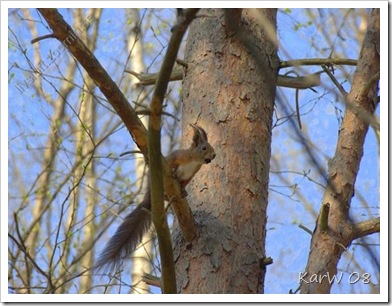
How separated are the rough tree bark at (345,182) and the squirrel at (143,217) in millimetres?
531

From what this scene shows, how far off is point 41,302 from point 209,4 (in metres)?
1.44

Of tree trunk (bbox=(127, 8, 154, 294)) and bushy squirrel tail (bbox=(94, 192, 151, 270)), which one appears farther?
tree trunk (bbox=(127, 8, 154, 294))

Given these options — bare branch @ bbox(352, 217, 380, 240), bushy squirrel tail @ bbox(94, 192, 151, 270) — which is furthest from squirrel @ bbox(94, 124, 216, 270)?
bare branch @ bbox(352, 217, 380, 240)

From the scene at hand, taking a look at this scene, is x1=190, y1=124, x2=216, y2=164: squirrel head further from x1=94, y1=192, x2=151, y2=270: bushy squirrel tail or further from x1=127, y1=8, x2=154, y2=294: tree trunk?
x1=127, y1=8, x2=154, y2=294: tree trunk

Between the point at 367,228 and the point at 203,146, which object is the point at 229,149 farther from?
the point at 367,228

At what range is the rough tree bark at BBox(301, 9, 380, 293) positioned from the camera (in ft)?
9.68

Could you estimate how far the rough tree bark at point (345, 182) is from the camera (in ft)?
9.68

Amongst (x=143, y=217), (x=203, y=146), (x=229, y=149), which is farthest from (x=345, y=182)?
(x=143, y=217)

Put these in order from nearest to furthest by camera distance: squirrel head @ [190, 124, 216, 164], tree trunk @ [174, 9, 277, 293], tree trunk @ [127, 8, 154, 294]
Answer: tree trunk @ [174, 9, 277, 293], squirrel head @ [190, 124, 216, 164], tree trunk @ [127, 8, 154, 294]

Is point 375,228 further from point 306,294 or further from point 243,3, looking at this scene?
point 243,3

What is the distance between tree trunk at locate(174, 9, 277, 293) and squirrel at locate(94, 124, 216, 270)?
6 centimetres

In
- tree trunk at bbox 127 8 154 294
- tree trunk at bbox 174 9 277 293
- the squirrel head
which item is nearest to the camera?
tree trunk at bbox 174 9 277 293

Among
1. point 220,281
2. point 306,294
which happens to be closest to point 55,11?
point 220,281

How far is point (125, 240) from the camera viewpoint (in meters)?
3.10
